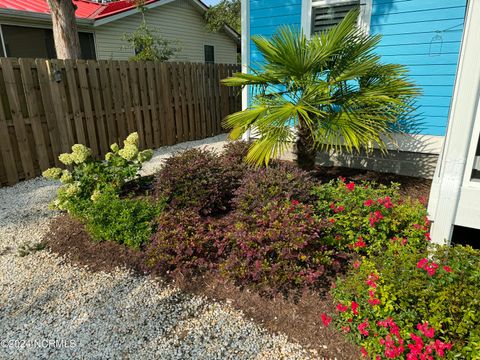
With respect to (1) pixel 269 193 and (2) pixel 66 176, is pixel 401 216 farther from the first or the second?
(2) pixel 66 176

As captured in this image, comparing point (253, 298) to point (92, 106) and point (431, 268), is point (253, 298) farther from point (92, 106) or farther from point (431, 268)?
point (92, 106)

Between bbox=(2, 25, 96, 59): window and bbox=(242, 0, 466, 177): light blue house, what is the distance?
8413mm

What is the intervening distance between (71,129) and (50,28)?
20.7 ft

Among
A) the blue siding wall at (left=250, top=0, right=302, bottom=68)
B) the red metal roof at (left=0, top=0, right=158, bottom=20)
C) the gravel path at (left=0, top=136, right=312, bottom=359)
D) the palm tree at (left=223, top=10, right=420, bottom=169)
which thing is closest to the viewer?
the gravel path at (left=0, top=136, right=312, bottom=359)

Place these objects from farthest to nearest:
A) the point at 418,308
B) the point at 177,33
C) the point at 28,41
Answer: the point at 177,33
the point at 28,41
the point at 418,308

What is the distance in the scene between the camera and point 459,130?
203cm

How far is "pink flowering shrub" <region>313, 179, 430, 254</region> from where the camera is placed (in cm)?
260

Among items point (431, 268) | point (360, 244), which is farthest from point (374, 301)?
point (360, 244)

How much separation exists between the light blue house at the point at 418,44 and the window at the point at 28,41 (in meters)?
8.41

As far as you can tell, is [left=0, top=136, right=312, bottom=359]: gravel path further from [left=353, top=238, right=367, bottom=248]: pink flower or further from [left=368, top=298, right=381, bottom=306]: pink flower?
[left=353, top=238, right=367, bottom=248]: pink flower

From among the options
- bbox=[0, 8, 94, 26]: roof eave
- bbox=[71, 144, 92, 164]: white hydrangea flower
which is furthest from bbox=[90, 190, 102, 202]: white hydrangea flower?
bbox=[0, 8, 94, 26]: roof eave

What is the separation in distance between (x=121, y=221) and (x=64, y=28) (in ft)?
16.6

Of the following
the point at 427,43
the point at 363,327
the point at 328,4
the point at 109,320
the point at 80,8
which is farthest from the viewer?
the point at 80,8

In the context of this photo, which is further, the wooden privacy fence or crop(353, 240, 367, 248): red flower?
the wooden privacy fence
